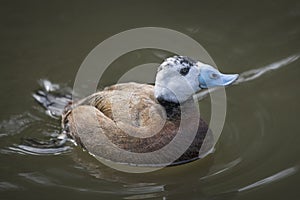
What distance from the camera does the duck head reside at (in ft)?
15.2

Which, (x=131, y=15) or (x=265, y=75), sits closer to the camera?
(x=265, y=75)

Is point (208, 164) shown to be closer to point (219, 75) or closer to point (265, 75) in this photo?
point (219, 75)

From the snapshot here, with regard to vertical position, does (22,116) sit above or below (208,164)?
above

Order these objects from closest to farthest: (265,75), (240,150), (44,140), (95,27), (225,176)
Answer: (225,176)
(240,150)
(44,140)
(265,75)
(95,27)

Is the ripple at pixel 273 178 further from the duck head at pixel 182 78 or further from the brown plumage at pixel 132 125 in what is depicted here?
the duck head at pixel 182 78

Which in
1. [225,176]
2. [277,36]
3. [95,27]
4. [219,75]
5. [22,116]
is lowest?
[225,176]

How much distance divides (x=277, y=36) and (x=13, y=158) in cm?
326

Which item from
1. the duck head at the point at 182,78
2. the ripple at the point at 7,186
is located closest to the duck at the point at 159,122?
the duck head at the point at 182,78

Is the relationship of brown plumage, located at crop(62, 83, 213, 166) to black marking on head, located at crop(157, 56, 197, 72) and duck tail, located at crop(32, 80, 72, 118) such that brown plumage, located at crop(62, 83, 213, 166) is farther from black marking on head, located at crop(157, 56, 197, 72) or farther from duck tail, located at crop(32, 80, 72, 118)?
duck tail, located at crop(32, 80, 72, 118)

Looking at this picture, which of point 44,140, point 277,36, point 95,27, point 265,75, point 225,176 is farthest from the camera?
point 95,27

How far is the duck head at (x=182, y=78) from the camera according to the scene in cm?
464

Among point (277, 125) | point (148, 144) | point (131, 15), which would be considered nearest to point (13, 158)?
point (148, 144)

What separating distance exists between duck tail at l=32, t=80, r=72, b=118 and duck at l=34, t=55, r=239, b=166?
2.11 feet

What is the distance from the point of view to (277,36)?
20.7ft
